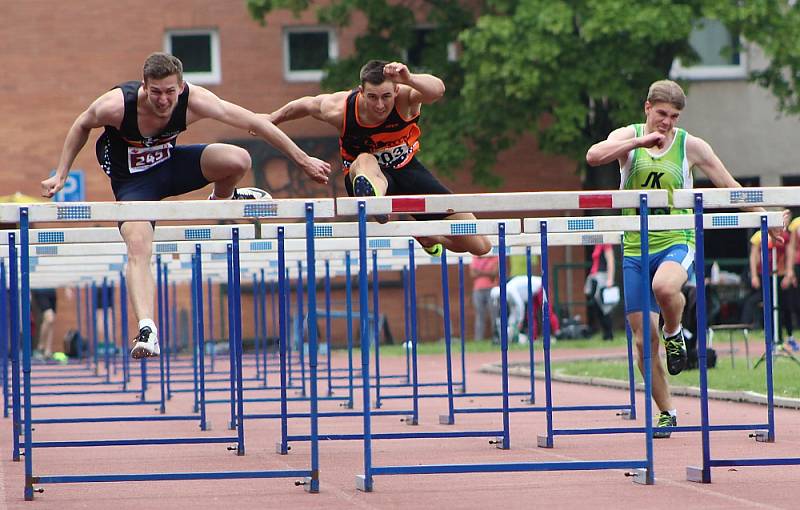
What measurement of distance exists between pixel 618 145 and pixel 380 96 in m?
1.52

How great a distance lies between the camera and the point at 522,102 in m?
25.4

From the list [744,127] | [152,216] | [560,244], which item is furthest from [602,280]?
[152,216]

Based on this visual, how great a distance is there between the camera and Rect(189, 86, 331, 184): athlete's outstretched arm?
8078 millimetres

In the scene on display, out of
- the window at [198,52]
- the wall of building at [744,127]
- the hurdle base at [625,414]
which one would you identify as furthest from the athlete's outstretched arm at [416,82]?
the wall of building at [744,127]

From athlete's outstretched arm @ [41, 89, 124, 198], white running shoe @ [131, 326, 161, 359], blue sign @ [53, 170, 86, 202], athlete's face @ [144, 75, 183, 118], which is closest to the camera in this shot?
white running shoe @ [131, 326, 161, 359]

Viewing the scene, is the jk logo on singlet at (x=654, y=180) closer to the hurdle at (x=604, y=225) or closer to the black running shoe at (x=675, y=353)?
the hurdle at (x=604, y=225)

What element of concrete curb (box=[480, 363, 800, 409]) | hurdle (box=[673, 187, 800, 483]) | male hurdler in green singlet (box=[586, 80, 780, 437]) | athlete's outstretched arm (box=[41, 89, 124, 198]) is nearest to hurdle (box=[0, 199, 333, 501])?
athlete's outstretched arm (box=[41, 89, 124, 198])

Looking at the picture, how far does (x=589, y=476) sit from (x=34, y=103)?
2203cm

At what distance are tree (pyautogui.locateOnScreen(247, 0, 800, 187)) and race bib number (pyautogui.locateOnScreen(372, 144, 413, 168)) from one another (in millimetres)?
14148

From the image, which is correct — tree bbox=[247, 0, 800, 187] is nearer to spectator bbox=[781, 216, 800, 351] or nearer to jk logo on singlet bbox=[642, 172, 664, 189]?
spectator bbox=[781, 216, 800, 351]

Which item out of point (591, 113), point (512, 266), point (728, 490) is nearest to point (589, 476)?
point (728, 490)

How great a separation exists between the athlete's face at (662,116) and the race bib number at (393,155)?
160 cm

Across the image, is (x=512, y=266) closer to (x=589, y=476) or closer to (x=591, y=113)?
(x=591, y=113)

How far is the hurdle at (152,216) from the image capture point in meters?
7.22
